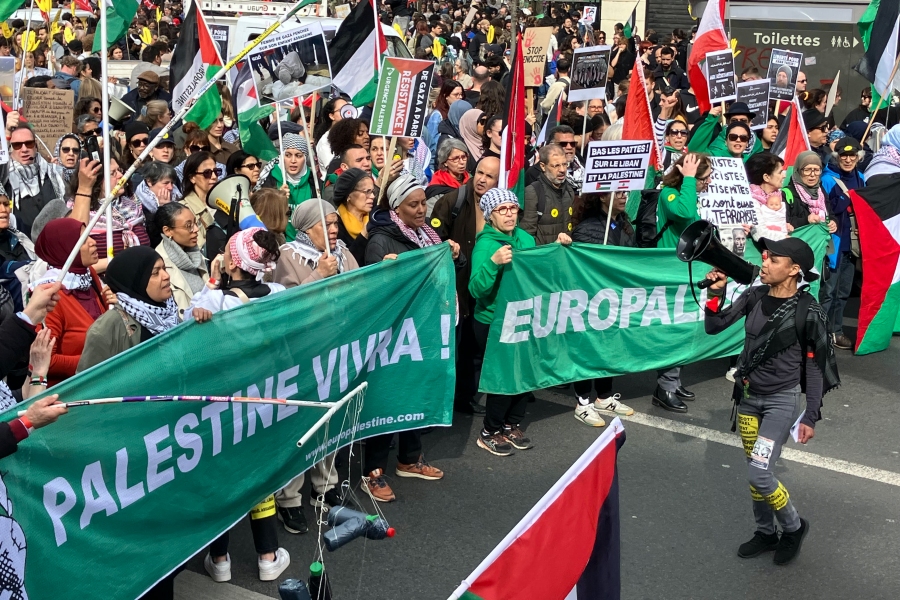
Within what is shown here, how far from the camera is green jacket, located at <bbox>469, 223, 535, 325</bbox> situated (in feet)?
21.9

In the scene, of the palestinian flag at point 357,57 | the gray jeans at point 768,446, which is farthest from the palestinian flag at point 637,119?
the gray jeans at point 768,446

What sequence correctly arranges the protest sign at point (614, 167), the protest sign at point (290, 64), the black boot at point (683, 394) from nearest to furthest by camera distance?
the protest sign at point (290, 64), the protest sign at point (614, 167), the black boot at point (683, 394)

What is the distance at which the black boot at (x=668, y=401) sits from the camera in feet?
25.8

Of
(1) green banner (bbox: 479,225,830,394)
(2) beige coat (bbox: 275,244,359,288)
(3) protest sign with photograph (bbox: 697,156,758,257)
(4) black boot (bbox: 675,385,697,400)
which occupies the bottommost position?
(4) black boot (bbox: 675,385,697,400)

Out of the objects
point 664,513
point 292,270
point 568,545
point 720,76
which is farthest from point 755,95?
point 568,545

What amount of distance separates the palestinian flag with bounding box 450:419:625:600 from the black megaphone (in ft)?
7.58

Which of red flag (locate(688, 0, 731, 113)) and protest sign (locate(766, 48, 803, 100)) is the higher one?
red flag (locate(688, 0, 731, 113))

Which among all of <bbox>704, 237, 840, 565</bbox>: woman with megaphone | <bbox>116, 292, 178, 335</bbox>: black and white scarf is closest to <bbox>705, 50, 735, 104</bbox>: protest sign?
<bbox>704, 237, 840, 565</bbox>: woman with megaphone

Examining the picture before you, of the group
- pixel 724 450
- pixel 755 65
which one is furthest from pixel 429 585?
pixel 755 65

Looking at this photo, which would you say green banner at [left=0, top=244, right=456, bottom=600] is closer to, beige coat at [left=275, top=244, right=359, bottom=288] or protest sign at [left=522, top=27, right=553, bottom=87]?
beige coat at [left=275, top=244, right=359, bottom=288]

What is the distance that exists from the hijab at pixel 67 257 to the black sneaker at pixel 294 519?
1441 millimetres

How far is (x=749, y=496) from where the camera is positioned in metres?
6.45

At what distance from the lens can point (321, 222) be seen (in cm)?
607

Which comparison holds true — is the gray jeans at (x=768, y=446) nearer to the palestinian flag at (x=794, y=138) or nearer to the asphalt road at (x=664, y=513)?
the asphalt road at (x=664, y=513)
